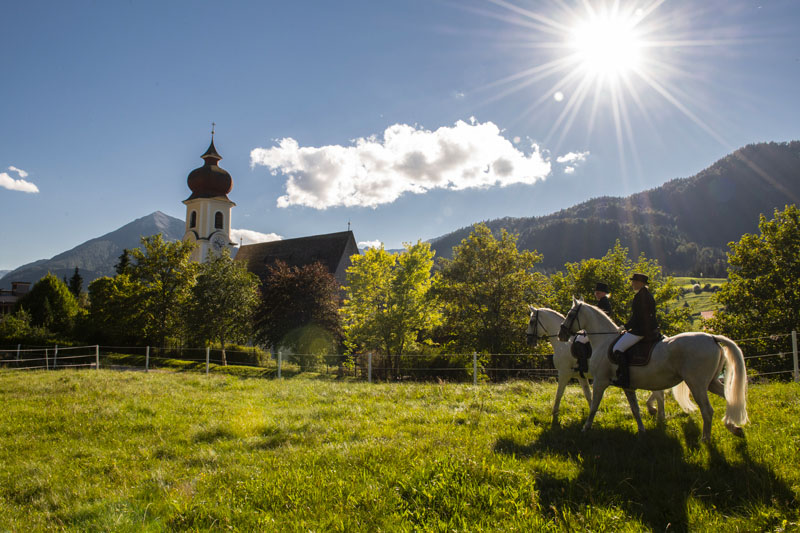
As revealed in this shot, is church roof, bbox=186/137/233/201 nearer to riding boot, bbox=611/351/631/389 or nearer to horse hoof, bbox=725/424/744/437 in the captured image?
riding boot, bbox=611/351/631/389

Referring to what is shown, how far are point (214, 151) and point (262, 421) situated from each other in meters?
57.6

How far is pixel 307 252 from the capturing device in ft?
169

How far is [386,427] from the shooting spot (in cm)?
693

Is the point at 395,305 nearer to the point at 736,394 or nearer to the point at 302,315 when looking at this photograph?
the point at 302,315

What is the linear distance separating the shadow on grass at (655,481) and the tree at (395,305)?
17.5 m

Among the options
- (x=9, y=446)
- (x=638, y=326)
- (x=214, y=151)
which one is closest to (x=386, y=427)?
(x=638, y=326)

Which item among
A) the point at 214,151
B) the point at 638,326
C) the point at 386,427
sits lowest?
the point at 386,427

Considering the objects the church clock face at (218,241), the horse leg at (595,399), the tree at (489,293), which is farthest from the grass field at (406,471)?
the church clock face at (218,241)

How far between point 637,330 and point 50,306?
68621 millimetres

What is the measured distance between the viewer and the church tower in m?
53.1

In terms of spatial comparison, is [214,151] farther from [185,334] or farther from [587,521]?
[587,521]

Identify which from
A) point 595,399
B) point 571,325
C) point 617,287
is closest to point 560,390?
point 595,399

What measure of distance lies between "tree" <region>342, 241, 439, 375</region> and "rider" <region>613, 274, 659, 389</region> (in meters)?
16.9

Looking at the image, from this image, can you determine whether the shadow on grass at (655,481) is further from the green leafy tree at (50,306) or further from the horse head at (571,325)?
the green leafy tree at (50,306)
